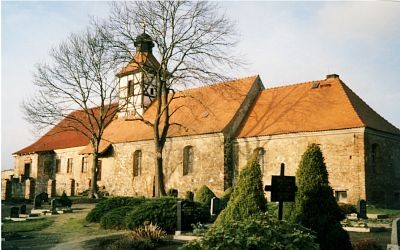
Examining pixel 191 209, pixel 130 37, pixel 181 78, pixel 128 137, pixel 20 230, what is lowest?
pixel 20 230

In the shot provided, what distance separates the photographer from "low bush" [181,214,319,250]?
6.44 metres

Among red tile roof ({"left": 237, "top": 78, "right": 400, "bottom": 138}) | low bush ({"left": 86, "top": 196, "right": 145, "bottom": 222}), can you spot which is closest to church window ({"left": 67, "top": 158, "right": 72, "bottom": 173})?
red tile roof ({"left": 237, "top": 78, "right": 400, "bottom": 138})

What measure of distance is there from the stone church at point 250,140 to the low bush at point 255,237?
52.5 ft

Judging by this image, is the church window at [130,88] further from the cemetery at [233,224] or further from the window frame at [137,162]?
the cemetery at [233,224]

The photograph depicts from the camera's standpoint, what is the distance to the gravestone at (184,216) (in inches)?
519

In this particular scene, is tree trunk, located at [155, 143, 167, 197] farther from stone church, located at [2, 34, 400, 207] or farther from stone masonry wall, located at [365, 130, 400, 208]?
stone masonry wall, located at [365, 130, 400, 208]

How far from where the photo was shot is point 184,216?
44.8 feet

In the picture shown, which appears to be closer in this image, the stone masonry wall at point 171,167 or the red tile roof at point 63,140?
the stone masonry wall at point 171,167

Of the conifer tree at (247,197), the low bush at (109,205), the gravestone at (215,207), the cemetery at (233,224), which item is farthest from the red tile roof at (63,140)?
the conifer tree at (247,197)

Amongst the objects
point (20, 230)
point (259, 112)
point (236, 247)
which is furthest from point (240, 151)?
point (236, 247)

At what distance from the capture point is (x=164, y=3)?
24.0m

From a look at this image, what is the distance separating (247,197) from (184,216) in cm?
435

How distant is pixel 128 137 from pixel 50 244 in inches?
865

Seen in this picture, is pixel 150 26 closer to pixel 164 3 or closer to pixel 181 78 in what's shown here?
pixel 164 3
